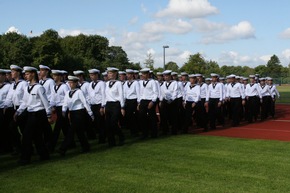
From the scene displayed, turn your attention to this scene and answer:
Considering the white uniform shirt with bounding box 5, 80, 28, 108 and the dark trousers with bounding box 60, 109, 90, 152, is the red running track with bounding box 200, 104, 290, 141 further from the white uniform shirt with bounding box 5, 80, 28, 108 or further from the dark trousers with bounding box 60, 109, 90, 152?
the white uniform shirt with bounding box 5, 80, 28, 108

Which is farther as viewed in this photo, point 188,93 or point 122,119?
point 122,119

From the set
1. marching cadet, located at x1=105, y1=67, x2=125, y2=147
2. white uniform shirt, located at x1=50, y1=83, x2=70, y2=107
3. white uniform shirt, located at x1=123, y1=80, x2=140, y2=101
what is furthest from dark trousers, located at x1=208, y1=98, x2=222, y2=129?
white uniform shirt, located at x1=50, y1=83, x2=70, y2=107

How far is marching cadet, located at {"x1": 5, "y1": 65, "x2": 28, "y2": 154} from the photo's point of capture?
925cm

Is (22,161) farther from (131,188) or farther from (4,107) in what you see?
(131,188)

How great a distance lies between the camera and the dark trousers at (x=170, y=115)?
1355 centimetres

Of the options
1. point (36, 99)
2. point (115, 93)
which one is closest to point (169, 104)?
point (115, 93)

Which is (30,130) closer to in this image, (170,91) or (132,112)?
(132,112)

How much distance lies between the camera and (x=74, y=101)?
9711 millimetres

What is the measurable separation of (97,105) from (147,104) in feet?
5.12

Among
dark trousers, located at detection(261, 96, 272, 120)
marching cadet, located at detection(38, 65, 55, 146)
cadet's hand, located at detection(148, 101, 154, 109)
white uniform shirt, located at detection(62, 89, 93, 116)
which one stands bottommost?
dark trousers, located at detection(261, 96, 272, 120)

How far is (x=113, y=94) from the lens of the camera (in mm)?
10883

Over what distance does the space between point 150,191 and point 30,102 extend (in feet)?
12.0

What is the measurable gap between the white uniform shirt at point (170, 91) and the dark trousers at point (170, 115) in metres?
0.19

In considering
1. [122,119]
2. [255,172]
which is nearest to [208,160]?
[255,172]
